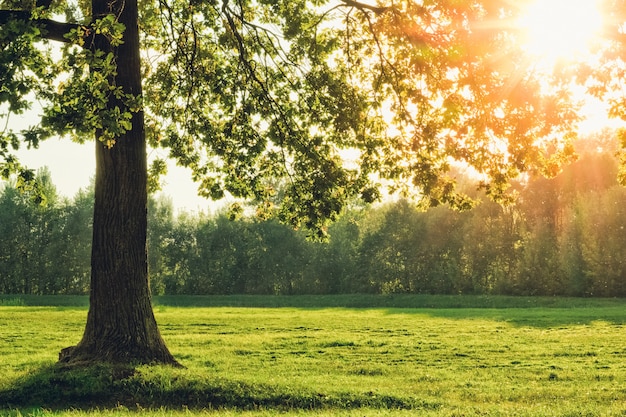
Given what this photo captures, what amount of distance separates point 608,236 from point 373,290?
3180 centimetres

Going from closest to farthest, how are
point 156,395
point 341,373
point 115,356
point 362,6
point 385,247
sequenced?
1. point 156,395
2. point 115,356
3. point 341,373
4. point 362,6
5. point 385,247

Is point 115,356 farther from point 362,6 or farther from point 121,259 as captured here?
point 362,6

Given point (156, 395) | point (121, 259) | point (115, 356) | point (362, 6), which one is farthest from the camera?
point (362, 6)

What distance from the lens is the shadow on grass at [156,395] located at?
1216cm

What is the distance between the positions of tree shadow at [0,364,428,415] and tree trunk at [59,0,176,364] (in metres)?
1.11

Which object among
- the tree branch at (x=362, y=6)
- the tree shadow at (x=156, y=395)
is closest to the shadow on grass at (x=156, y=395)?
the tree shadow at (x=156, y=395)

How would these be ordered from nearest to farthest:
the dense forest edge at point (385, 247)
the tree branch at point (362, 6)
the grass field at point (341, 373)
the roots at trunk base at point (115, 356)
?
the grass field at point (341, 373) < the roots at trunk base at point (115, 356) < the tree branch at point (362, 6) < the dense forest edge at point (385, 247)

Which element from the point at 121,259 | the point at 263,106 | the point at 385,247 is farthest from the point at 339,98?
the point at 385,247

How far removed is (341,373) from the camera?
16328 millimetres

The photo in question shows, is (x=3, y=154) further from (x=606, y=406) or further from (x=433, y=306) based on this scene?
(x=433, y=306)

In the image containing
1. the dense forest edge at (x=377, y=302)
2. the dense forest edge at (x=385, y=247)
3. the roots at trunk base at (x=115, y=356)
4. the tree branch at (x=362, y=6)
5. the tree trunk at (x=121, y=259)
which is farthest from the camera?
the dense forest edge at (x=385, y=247)

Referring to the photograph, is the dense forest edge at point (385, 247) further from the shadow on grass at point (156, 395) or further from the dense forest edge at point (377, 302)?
the shadow on grass at point (156, 395)

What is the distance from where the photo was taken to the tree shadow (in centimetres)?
1216

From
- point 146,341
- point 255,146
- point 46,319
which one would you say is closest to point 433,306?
point 46,319
